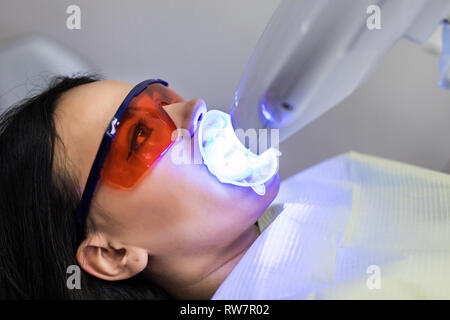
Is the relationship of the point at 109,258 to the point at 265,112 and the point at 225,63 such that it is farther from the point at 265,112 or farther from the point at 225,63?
the point at 225,63

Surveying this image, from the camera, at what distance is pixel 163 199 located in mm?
793

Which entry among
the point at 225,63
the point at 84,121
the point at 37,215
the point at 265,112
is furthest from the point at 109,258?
the point at 225,63

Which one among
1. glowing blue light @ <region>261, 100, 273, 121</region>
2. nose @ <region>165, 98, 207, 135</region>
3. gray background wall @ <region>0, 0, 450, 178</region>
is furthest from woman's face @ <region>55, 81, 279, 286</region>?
gray background wall @ <region>0, 0, 450, 178</region>

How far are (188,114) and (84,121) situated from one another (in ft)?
0.60

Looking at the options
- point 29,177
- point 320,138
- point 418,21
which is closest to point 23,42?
point 29,177

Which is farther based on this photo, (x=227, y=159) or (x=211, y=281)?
(x=211, y=281)

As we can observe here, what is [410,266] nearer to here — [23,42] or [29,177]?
[29,177]

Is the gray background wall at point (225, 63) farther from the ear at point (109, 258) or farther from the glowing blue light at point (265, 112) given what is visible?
the glowing blue light at point (265, 112)

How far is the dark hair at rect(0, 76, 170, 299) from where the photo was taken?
0.80 metres

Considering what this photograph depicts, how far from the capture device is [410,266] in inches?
29.6

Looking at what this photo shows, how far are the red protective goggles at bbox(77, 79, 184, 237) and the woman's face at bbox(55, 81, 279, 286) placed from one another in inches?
0.5

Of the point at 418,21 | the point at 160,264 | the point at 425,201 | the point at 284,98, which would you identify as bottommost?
the point at 160,264

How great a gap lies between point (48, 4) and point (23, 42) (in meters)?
0.13

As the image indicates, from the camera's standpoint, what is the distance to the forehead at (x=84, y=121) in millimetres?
805
